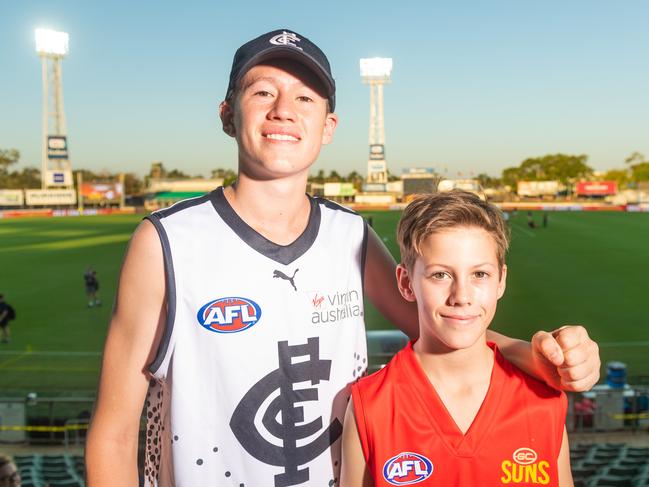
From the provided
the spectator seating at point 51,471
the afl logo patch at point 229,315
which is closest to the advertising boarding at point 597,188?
the spectator seating at point 51,471

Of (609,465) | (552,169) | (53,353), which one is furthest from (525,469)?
(552,169)

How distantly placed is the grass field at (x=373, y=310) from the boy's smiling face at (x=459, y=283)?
1072 centimetres

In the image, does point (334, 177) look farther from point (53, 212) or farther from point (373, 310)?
point (373, 310)

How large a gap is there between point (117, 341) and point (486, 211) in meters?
1.40

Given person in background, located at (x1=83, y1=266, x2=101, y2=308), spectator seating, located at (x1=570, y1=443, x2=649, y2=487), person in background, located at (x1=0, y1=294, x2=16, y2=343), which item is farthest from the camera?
person in background, located at (x1=83, y1=266, x2=101, y2=308)

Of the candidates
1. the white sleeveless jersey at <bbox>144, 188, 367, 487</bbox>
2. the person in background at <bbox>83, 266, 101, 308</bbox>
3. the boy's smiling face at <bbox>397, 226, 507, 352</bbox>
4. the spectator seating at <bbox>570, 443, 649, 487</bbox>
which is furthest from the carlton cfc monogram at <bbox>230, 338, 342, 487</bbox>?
the person in background at <bbox>83, 266, 101, 308</bbox>

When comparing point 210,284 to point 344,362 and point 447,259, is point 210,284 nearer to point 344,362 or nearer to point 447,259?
point 344,362

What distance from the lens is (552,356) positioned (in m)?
1.65

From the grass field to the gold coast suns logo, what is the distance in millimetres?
10728

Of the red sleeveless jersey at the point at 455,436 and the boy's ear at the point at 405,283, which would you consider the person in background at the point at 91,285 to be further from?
the red sleeveless jersey at the point at 455,436

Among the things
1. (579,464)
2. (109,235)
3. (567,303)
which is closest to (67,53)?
(109,235)

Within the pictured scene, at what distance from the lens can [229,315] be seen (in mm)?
1948

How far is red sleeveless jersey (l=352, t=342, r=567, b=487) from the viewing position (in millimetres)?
1861

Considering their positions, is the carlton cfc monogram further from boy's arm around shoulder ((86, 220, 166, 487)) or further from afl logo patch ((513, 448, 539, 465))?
afl logo patch ((513, 448, 539, 465))
